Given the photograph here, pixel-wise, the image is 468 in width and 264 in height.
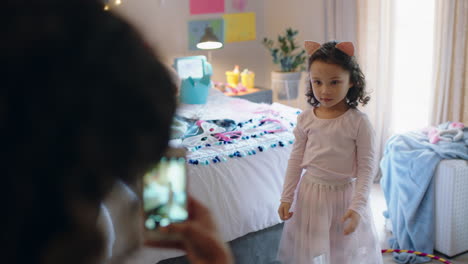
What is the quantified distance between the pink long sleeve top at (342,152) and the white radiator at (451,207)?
0.90 metres

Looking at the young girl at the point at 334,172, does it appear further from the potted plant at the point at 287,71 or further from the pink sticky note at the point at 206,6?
the pink sticky note at the point at 206,6

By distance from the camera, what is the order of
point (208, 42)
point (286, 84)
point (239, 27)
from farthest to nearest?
point (239, 27) → point (286, 84) → point (208, 42)

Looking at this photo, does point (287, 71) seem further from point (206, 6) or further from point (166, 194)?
point (166, 194)

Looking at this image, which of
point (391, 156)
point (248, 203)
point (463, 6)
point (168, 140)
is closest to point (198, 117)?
point (248, 203)

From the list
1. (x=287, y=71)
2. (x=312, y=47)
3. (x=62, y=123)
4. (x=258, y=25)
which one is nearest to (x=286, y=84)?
(x=287, y=71)

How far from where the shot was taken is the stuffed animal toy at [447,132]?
2588 mm

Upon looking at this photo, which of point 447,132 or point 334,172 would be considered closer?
point 334,172

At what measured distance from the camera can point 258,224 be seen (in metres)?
2.09

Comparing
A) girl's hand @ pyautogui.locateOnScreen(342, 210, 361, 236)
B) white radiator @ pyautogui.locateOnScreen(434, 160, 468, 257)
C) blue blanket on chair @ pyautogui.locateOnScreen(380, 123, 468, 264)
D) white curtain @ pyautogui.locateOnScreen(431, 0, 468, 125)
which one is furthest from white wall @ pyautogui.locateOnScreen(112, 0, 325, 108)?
girl's hand @ pyautogui.locateOnScreen(342, 210, 361, 236)

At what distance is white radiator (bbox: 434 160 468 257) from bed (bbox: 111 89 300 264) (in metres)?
0.85

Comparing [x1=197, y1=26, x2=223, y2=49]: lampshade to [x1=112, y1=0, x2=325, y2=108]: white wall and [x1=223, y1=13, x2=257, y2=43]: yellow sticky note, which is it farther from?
[x1=223, y1=13, x2=257, y2=43]: yellow sticky note

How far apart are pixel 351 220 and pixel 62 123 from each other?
1455 millimetres

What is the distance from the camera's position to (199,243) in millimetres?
481

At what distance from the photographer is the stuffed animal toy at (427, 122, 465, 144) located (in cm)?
259
